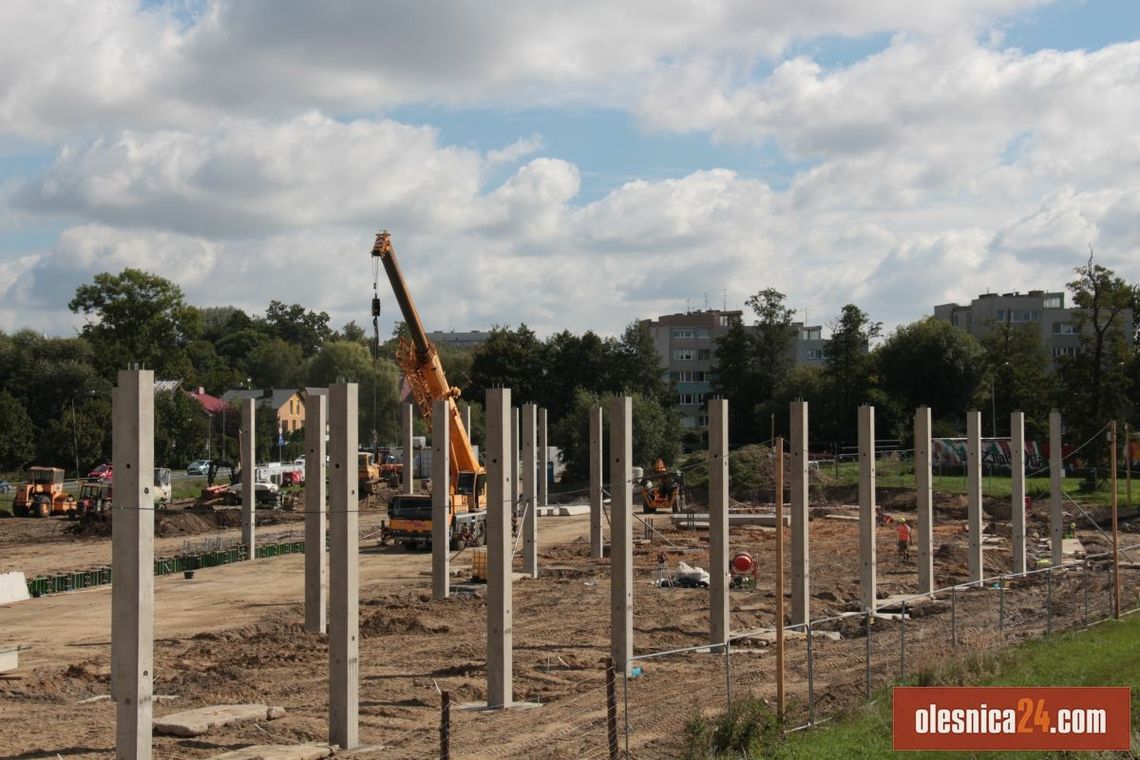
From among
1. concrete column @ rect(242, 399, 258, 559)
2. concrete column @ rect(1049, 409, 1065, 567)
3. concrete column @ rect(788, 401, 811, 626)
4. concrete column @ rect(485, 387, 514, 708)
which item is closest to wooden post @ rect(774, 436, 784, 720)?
concrete column @ rect(485, 387, 514, 708)

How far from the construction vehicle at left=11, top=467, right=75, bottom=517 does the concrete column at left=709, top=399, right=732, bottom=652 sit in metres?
46.2

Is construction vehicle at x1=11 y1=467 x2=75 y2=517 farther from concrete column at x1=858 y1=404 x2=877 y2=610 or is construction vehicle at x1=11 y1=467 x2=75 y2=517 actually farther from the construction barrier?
concrete column at x1=858 y1=404 x2=877 y2=610

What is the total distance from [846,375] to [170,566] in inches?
2358

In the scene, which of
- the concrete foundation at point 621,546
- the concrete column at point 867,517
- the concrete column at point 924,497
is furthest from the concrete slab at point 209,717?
the concrete column at point 924,497

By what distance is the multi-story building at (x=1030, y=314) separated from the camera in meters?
124

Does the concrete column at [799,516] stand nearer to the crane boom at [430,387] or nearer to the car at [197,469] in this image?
the crane boom at [430,387]

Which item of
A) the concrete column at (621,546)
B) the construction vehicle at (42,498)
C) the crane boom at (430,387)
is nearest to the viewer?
the concrete column at (621,546)

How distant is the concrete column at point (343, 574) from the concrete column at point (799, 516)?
32.2ft

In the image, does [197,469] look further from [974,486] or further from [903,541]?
[974,486]

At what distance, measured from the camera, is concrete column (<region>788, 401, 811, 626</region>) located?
23.0 meters

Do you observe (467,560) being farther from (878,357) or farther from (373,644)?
(878,357)

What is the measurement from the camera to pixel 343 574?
50.5ft

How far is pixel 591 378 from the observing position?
92.1m

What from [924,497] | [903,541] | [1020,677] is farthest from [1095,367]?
[1020,677]
